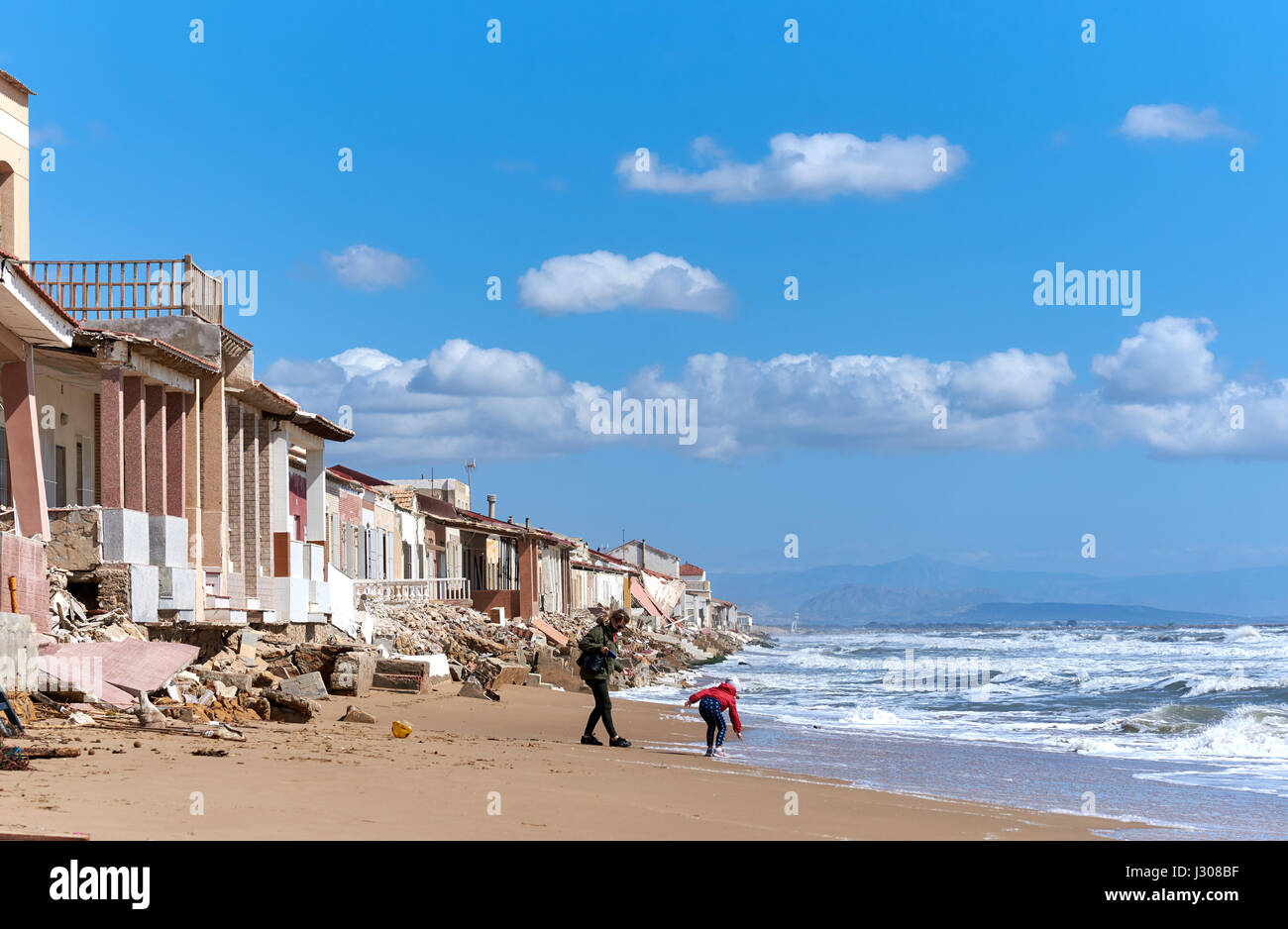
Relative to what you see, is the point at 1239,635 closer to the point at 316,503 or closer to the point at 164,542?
the point at 316,503

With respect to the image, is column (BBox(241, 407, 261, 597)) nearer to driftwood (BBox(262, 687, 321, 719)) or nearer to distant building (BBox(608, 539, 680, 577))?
driftwood (BBox(262, 687, 321, 719))

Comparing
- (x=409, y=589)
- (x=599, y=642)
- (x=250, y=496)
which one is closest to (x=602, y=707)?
(x=599, y=642)

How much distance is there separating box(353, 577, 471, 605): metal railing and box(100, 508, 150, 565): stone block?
51.5 feet

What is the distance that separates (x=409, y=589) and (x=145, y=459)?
23652 mm

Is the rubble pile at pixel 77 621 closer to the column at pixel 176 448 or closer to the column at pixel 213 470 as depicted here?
the column at pixel 176 448

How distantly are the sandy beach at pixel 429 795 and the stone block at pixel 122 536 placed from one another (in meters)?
3.31

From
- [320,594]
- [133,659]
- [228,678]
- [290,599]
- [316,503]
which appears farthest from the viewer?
[316,503]

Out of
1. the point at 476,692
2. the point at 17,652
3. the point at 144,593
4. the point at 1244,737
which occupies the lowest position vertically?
the point at 1244,737

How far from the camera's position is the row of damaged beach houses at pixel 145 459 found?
15.6 meters

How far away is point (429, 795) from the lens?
938 centimetres

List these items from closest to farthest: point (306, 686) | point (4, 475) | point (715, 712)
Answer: point (715, 712) < point (306, 686) < point (4, 475)

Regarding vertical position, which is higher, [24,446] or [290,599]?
[24,446]

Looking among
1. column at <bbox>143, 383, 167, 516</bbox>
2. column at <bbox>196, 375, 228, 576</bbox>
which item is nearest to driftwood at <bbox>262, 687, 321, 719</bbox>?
column at <bbox>143, 383, 167, 516</bbox>
